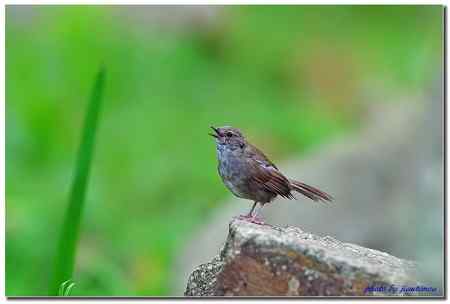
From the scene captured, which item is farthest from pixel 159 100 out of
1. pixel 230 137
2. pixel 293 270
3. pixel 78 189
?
pixel 293 270

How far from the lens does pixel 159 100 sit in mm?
12914

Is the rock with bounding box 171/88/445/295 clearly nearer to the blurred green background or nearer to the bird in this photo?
the blurred green background

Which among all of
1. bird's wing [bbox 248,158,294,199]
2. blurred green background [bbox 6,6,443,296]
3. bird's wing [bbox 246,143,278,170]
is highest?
bird's wing [bbox 246,143,278,170]

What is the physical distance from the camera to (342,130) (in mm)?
12477

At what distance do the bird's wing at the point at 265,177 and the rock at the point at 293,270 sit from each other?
80 cm

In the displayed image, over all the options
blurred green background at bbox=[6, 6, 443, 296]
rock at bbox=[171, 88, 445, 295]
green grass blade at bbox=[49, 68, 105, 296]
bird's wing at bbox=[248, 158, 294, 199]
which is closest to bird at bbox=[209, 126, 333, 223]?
bird's wing at bbox=[248, 158, 294, 199]

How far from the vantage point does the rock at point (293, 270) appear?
4070mm

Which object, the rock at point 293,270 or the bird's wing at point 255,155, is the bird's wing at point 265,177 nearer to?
the bird's wing at point 255,155

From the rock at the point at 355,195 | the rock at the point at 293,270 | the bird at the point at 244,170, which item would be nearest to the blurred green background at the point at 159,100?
the rock at the point at 355,195

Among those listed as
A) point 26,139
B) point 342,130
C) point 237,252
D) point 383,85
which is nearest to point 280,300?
point 237,252

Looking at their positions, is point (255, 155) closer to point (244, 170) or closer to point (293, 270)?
point (244, 170)

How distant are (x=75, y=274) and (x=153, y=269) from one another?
103 centimetres

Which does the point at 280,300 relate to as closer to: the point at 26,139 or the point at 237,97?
the point at 26,139

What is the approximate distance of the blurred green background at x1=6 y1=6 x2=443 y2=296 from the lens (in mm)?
9289
